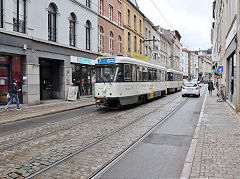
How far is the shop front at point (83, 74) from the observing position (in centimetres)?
2072

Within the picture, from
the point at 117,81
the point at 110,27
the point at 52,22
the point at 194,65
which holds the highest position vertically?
the point at 194,65

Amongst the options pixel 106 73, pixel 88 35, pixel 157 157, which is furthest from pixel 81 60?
pixel 157 157

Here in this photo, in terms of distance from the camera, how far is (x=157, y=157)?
548 centimetres

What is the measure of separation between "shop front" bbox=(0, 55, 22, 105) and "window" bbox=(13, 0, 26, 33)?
178 cm

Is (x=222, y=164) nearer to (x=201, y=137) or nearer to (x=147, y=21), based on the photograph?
(x=201, y=137)

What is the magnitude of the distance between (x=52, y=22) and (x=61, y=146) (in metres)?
13.8

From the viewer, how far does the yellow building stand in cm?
3134

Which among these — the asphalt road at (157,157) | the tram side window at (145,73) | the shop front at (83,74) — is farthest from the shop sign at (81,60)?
the asphalt road at (157,157)

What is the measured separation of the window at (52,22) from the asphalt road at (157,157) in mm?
12692

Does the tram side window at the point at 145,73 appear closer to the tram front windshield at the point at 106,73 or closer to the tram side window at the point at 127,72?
the tram side window at the point at 127,72

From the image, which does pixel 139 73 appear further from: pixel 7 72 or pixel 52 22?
pixel 7 72

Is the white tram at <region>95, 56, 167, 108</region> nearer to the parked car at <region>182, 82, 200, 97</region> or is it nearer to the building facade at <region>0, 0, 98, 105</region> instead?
the building facade at <region>0, 0, 98, 105</region>

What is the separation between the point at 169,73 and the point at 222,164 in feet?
77.5

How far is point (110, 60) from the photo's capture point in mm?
13078
